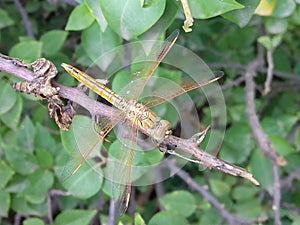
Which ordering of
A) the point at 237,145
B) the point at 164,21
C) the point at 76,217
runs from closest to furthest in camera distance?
the point at 164,21 → the point at 76,217 → the point at 237,145

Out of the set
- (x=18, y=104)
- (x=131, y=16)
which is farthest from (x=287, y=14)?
(x=18, y=104)

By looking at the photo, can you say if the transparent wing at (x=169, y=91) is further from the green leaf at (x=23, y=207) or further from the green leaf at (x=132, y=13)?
the green leaf at (x=23, y=207)

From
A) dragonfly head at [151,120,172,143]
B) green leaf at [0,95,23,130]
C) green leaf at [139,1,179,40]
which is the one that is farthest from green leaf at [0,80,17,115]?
dragonfly head at [151,120,172,143]

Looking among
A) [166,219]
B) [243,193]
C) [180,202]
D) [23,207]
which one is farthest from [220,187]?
[23,207]

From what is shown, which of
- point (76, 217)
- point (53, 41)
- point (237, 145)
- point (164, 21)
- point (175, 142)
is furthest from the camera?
point (237, 145)

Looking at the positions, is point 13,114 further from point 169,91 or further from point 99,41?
point 169,91

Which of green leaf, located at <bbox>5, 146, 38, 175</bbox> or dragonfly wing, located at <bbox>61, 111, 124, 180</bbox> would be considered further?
green leaf, located at <bbox>5, 146, 38, 175</bbox>

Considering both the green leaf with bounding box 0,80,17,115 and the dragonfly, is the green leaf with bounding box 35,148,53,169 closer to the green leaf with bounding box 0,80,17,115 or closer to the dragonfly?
the green leaf with bounding box 0,80,17,115
